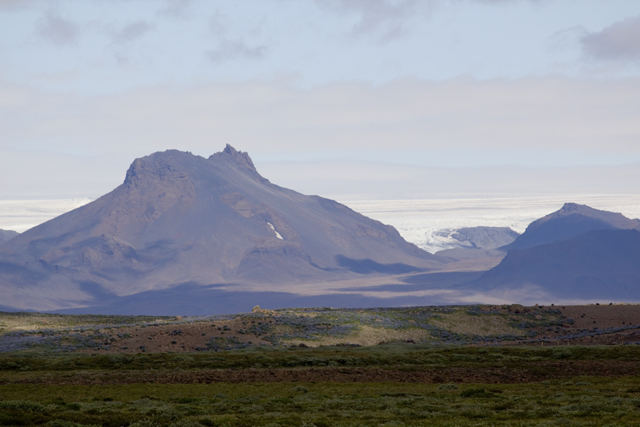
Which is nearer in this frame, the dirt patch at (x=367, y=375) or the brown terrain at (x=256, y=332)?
the dirt patch at (x=367, y=375)

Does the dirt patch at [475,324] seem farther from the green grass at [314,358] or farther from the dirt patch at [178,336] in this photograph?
the dirt patch at [178,336]

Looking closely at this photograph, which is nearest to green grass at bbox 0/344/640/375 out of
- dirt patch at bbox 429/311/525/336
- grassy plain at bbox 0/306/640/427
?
grassy plain at bbox 0/306/640/427

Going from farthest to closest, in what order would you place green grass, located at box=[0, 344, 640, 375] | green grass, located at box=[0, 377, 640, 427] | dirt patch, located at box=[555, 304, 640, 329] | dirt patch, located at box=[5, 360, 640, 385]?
dirt patch, located at box=[555, 304, 640, 329] < green grass, located at box=[0, 344, 640, 375] < dirt patch, located at box=[5, 360, 640, 385] < green grass, located at box=[0, 377, 640, 427]

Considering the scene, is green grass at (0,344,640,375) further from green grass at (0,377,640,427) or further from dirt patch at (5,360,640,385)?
green grass at (0,377,640,427)

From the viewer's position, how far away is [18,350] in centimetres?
7250

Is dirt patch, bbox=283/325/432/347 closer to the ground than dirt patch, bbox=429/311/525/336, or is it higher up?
closer to the ground

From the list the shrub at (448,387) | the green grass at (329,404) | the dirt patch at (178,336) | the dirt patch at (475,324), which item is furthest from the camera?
the dirt patch at (475,324)

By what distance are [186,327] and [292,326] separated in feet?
47.0

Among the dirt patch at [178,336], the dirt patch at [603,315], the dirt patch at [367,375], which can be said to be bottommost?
the dirt patch at [367,375]

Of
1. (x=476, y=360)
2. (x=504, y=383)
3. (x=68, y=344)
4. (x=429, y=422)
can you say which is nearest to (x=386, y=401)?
(x=429, y=422)

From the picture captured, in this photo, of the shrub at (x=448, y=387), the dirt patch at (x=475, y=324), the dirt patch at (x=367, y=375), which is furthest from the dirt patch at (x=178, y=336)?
the shrub at (x=448, y=387)

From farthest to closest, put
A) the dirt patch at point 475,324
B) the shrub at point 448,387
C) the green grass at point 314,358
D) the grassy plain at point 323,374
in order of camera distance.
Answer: the dirt patch at point 475,324 → the green grass at point 314,358 → the shrub at point 448,387 → the grassy plain at point 323,374

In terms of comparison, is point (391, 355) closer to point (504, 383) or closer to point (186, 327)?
point (504, 383)

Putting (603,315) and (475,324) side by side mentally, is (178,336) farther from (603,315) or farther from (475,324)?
(603,315)
